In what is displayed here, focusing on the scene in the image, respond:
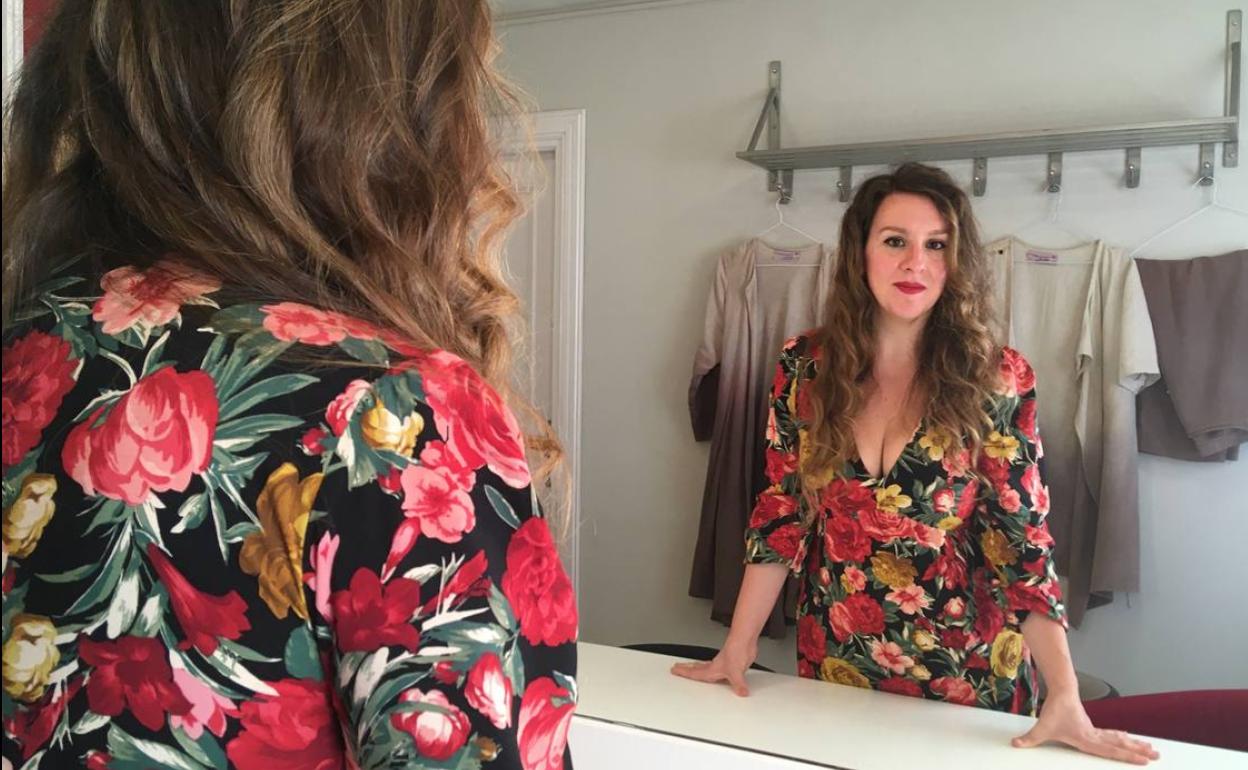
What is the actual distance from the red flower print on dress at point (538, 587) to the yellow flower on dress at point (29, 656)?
0.17 metres

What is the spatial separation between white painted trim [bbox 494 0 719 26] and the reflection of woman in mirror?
0.49 meters

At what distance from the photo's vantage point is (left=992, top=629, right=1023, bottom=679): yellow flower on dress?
1.02m

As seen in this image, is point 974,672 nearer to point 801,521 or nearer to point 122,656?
point 801,521

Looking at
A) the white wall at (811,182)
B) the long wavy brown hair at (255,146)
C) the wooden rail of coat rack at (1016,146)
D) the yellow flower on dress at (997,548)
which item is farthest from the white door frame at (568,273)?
the long wavy brown hair at (255,146)

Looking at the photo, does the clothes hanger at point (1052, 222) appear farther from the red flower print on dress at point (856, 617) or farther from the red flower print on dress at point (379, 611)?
the red flower print on dress at point (379, 611)

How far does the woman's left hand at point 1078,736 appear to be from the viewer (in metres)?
0.94

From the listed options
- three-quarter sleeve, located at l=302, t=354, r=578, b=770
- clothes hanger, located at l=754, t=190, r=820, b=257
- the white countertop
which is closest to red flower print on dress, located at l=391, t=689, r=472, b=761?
three-quarter sleeve, located at l=302, t=354, r=578, b=770

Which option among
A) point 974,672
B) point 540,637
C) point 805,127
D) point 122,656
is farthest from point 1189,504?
point 122,656

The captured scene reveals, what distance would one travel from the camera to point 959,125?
1269 mm

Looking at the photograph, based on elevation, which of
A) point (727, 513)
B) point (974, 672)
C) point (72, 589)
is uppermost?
point (72, 589)

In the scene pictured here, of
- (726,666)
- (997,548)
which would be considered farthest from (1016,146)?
(726,666)

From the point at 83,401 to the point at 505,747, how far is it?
0.63 ft

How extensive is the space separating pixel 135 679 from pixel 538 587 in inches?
5.7

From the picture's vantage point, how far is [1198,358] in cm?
119
